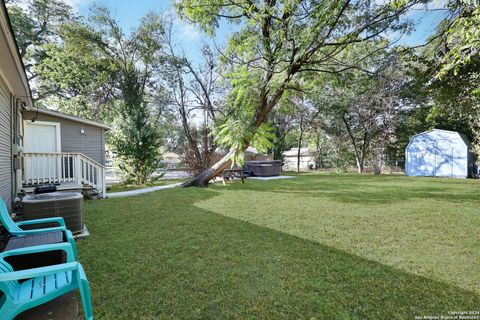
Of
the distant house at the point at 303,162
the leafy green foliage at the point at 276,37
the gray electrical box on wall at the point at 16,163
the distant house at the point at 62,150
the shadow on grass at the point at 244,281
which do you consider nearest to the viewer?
the shadow on grass at the point at 244,281

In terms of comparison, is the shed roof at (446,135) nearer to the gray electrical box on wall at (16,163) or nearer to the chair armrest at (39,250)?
the chair armrest at (39,250)

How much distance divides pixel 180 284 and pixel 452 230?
4933 mm

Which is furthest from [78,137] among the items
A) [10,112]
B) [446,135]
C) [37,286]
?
[446,135]

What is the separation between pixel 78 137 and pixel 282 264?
1004 cm

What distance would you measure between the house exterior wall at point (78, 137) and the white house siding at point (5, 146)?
11.0 ft

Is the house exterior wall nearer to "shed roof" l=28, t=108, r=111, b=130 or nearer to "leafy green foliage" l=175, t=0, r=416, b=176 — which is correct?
"shed roof" l=28, t=108, r=111, b=130

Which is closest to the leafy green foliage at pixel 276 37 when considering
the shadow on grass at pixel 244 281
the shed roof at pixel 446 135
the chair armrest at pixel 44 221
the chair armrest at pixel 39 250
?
the shadow on grass at pixel 244 281

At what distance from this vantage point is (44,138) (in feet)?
27.8

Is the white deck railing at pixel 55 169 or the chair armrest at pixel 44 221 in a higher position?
the white deck railing at pixel 55 169

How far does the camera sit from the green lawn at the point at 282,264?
81.6 inches

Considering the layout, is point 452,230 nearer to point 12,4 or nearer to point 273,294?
point 273,294

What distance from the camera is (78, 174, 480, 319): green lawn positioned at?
81.6 inches

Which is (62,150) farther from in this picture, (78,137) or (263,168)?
(263,168)

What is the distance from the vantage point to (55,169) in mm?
6961
